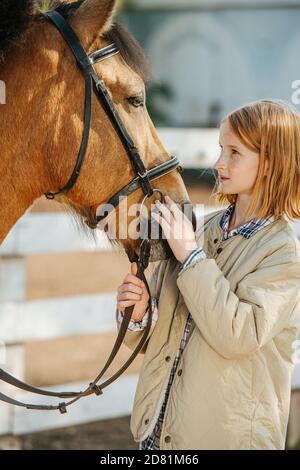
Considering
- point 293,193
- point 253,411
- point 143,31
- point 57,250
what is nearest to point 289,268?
point 293,193

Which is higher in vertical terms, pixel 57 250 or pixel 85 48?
pixel 85 48

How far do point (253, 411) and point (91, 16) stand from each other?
4.30 ft

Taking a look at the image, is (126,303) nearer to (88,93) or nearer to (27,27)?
(88,93)

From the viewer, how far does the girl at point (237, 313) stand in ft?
6.31

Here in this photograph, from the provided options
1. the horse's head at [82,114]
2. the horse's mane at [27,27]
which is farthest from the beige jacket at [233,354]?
the horse's mane at [27,27]

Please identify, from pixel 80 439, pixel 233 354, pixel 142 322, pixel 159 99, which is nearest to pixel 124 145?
pixel 142 322

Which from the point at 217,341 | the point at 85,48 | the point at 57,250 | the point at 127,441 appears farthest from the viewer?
the point at 127,441

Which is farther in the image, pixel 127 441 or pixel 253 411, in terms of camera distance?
pixel 127 441

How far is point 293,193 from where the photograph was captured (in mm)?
2072

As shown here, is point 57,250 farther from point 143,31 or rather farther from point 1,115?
point 143,31

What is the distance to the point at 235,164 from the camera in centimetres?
209

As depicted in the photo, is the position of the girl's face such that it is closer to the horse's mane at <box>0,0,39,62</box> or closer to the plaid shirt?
the plaid shirt

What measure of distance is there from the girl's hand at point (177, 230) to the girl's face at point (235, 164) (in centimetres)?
18

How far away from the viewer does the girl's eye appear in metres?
2.14
